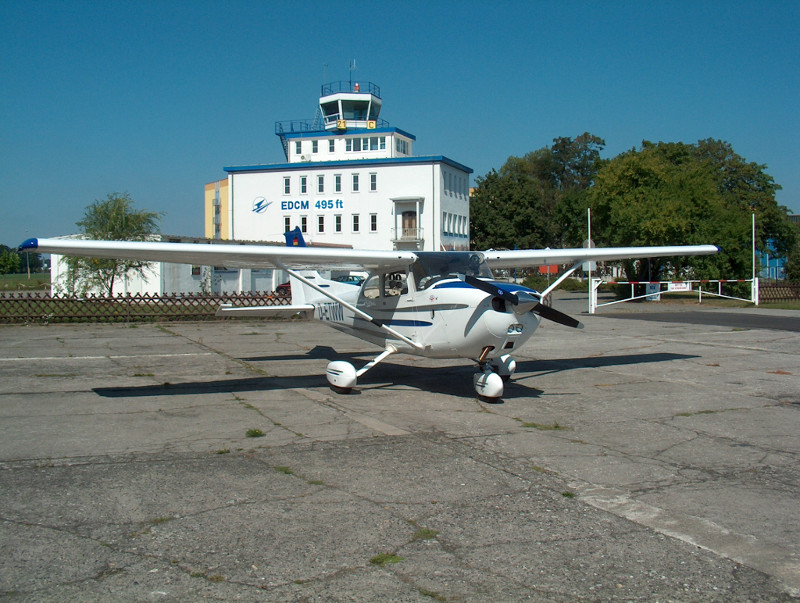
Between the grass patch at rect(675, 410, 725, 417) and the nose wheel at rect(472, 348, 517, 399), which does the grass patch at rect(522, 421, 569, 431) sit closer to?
the nose wheel at rect(472, 348, 517, 399)

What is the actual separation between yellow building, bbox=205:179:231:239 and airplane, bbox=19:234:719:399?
224 ft

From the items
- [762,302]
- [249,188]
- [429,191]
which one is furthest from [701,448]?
[249,188]

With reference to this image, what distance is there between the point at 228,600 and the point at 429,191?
5488 centimetres

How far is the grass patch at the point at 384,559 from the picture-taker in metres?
4.30

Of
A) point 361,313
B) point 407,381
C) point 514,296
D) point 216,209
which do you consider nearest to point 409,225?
point 216,209

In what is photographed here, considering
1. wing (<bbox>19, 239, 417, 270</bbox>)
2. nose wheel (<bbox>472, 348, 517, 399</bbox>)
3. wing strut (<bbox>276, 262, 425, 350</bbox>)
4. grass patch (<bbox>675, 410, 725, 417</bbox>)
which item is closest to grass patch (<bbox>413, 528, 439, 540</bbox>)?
nose wheel (<bbox>472, 348, 517, 399</bbox>)

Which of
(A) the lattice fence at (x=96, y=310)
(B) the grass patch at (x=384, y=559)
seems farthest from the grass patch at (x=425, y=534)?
(A) the lattice fence at (x=96, y=310)

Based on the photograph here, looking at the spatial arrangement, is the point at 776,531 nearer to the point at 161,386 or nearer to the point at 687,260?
the point at 161,386

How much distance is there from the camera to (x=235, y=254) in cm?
1026

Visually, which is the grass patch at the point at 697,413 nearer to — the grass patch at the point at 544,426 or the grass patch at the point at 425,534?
the grass patch at the point at 544,426

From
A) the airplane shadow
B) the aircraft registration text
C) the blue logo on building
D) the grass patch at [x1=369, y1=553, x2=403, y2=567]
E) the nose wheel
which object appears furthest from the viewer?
the blue logo on building

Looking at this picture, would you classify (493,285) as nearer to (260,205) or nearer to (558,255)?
(558,255)

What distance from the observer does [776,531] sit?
4895 mm

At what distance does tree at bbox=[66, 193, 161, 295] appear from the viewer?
30.4 meters
